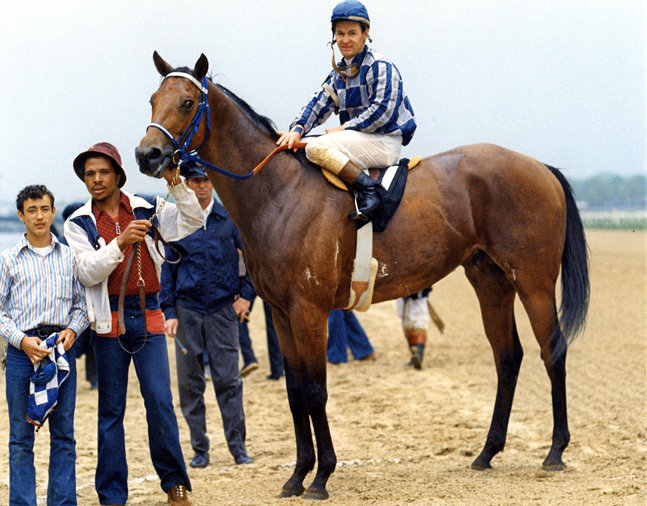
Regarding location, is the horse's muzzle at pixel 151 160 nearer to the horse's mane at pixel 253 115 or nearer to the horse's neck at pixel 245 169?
the horse's neck at pixel 245 169

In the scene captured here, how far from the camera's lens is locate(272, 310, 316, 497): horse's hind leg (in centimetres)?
435

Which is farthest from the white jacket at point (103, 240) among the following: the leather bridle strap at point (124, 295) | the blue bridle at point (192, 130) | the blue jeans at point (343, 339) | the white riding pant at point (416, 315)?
the blue jeans at point (343, 339)

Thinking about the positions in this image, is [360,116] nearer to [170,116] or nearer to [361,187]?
[361,187]

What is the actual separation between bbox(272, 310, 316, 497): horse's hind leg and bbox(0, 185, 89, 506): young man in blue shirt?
1.20 m

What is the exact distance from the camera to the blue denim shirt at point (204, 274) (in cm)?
522

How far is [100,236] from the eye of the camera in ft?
12.9

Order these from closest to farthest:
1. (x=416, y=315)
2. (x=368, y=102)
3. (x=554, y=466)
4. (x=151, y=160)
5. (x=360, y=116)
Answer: (x=151, y=160) → (x=360, y=116) → (x=368, y=102) → (x=554, y=466) → (x=416, y=315)

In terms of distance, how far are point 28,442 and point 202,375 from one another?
67.0 inches

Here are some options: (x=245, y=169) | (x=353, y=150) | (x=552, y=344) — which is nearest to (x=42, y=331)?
(x=245, y=169)

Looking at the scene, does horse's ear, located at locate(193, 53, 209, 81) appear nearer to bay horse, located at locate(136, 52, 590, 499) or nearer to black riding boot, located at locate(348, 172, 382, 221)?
bay horse, located at locate(136, 52, 590, 499)

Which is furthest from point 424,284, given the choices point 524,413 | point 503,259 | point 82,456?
point 82,456

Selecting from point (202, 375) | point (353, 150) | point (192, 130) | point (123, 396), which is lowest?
point (202, 375)

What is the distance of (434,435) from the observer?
18.5 ft

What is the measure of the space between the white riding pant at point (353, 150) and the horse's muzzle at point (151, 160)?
94 centimetres
